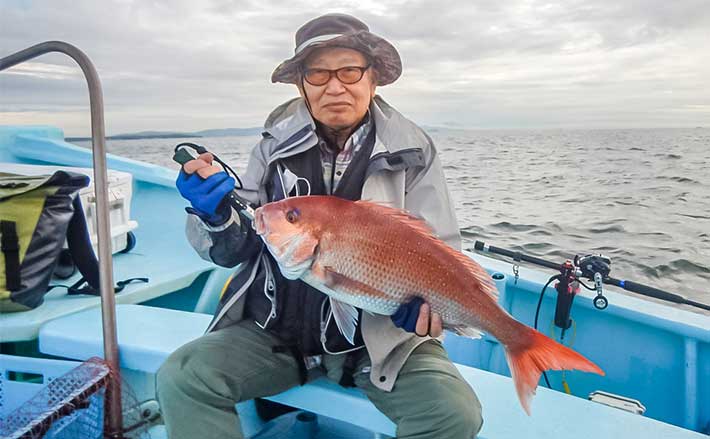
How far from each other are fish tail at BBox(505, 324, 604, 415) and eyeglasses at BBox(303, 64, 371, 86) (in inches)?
48.8

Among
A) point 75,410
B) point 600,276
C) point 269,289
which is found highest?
point 269,289

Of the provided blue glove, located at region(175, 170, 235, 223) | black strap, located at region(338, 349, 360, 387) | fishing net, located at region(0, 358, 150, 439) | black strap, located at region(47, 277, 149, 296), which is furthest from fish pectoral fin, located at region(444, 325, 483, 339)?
black strap, located at region(47, 277, 149, 296)

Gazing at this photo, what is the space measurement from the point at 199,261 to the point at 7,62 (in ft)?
6.75

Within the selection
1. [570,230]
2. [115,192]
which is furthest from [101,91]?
[570,230]

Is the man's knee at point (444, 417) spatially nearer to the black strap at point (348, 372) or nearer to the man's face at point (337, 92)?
the black strap at point (348, 372)

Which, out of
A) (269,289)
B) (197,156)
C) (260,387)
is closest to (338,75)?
(197,156)

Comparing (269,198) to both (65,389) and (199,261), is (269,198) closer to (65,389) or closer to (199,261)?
(65,389)

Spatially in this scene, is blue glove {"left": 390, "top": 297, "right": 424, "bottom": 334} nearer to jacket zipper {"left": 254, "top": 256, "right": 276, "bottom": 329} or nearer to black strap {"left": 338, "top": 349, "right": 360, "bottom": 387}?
black strap {"left": 338, "top": 349, "right": 360, "bottom": 387}

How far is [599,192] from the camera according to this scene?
12.1 meters

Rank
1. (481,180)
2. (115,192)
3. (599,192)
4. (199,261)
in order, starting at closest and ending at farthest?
(115,192) < (199,261) < (599,192) < (481,180)

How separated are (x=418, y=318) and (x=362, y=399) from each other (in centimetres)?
48

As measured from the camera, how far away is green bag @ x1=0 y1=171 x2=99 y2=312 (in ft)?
8.14

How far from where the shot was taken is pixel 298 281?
2.12m

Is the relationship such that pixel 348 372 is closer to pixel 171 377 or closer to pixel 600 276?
pixel 171 377
